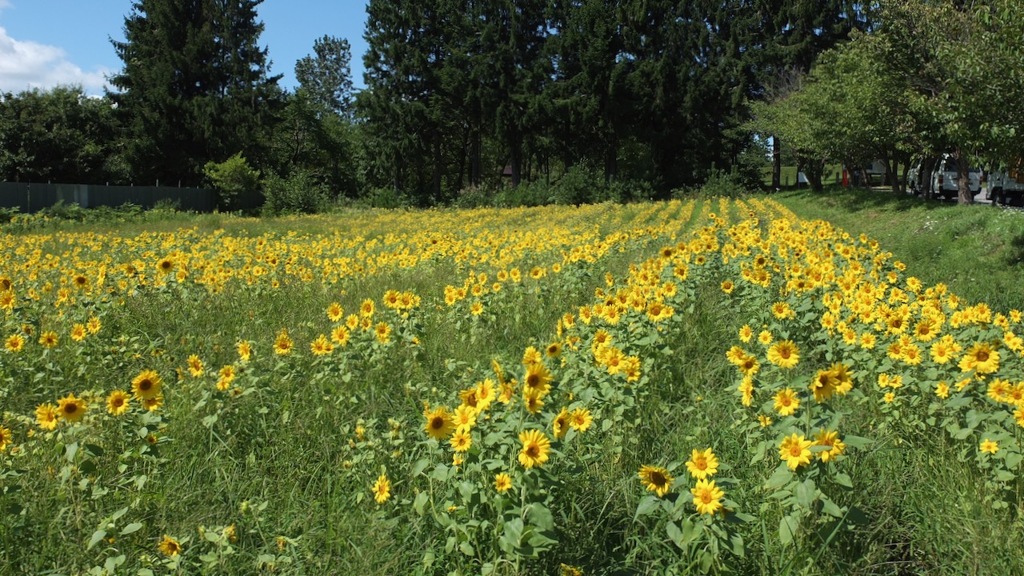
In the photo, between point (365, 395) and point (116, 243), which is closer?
point (365, 395)

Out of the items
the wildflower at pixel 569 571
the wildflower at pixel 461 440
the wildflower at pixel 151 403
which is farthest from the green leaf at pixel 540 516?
the wildflower at pixel 151 403

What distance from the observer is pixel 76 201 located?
28781mm

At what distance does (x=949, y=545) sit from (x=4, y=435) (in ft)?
11.5

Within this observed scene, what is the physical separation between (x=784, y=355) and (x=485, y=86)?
40.6 m

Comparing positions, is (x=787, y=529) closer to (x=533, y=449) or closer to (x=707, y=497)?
(x=707, y=497)

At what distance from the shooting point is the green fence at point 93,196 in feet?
85.1

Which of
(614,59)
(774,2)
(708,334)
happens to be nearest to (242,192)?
(614,59)

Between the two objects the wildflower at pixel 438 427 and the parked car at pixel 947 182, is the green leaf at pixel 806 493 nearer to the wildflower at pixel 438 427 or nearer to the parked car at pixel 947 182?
the wildflower at pixel 438 427

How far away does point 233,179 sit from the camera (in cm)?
3625

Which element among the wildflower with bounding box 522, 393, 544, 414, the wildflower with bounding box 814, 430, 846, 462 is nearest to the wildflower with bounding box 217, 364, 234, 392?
the wildflower with bounding box 522, 393, 544, 414

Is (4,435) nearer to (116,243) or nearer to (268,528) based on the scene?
(268,528)

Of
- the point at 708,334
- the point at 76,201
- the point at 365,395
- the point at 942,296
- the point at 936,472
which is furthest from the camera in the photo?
the point at 76,201

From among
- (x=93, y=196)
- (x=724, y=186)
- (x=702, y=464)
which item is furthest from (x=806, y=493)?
(x=724, y=186)

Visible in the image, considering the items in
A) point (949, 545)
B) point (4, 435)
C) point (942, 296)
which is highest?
point (942, 296)
